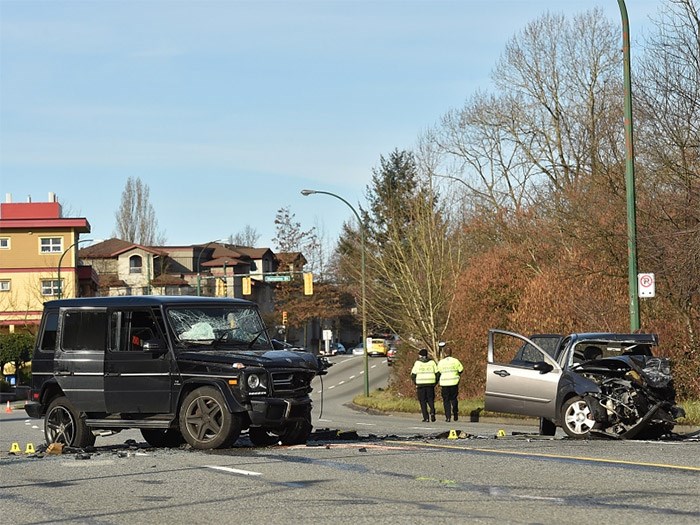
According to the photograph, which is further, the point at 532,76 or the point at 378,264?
the point at 532,76

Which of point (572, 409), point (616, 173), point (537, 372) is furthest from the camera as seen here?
point (616, 173)

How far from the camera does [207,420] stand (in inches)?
557

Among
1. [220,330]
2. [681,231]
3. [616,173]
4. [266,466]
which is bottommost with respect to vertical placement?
[266,466]

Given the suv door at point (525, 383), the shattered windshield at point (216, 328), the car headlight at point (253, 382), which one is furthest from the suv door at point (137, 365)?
the suv door at point (525, 383)

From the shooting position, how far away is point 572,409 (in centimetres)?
1636

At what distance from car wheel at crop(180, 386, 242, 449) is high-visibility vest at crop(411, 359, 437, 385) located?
49.5 feet

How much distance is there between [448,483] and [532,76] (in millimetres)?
46780

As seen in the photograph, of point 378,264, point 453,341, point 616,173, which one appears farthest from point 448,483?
point 378,264

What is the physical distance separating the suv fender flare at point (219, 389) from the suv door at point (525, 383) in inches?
190

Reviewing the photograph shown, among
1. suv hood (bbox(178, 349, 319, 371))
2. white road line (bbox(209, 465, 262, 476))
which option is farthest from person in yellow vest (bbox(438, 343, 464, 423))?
white road line (bbox(209, 465, 262, 476))

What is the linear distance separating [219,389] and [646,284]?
1094cm

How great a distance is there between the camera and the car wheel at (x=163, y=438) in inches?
641

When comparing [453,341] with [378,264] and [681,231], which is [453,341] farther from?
[681,231]

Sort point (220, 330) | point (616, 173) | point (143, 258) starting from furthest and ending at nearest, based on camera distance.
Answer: point (143, 258) < point (616, 173) < point (220, 330)
